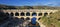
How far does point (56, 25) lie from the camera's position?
35.2 metres

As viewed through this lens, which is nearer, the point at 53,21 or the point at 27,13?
the point at 53,21

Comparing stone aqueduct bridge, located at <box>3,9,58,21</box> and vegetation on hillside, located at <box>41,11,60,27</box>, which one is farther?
stone aqueduct bridge, located at <box>3,9,58,21</box>

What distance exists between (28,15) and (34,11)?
8.86 feet

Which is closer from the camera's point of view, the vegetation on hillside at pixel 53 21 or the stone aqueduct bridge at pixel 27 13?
the vegetation on hillside at pixel 53 21

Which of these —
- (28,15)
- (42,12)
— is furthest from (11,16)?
(42,12)

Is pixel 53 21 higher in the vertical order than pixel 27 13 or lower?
higher

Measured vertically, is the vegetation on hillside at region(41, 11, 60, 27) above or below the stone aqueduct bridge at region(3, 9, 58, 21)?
above

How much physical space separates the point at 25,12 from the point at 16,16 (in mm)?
3798

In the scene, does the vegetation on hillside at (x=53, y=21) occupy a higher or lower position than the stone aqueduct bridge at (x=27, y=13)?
higher

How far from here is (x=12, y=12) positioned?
73.3 m

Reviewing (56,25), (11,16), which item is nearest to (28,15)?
(11,16)

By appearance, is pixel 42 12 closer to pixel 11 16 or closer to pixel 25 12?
pixel 25 12

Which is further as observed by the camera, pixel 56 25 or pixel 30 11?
pixel 30 11

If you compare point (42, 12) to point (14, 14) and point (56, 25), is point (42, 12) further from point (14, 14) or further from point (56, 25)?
point (56, 25)
